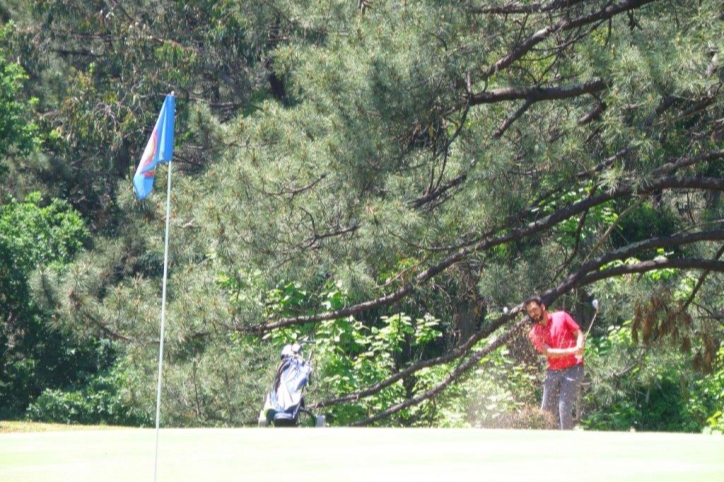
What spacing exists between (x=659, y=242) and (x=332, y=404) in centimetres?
483

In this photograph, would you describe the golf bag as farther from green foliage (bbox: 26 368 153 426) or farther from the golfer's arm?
green foliage (bbox: 26 368 153 426)

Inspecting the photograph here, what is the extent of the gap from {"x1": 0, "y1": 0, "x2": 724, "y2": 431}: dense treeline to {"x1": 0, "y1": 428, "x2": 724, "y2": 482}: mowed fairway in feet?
10.0

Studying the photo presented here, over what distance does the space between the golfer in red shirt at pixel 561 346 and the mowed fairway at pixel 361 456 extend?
1597 millimetres

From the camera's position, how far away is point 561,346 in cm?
1018

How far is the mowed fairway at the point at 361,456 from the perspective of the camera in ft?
19.1

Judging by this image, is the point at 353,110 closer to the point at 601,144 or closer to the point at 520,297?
the point at 601,144

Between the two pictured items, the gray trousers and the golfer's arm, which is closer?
the golfer's arm

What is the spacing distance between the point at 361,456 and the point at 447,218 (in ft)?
17.6

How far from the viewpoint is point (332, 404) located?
15156 mm

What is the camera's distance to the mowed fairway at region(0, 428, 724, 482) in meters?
5.82

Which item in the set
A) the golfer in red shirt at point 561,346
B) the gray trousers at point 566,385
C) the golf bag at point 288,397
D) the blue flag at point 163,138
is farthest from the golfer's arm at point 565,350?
the blue flag at point 163,138

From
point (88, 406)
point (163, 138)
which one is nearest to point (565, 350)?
point (163, 138)

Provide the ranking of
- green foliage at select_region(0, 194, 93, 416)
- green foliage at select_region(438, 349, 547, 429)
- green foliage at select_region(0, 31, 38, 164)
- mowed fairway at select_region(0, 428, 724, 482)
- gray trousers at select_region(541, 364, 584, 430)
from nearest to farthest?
mowed fairway at select_region(0, 428, 724, 482)
gray trousers at select_region(541, 364, 584, 430)
green foliage at select_region(438, 349, 547, 429)
green foliage at select_region(0, 31, 38, 164)
green foliage at select_region(0, 194, 93, 416)

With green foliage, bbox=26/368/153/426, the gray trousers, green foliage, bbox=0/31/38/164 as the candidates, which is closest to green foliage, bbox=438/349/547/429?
the gray trousers
